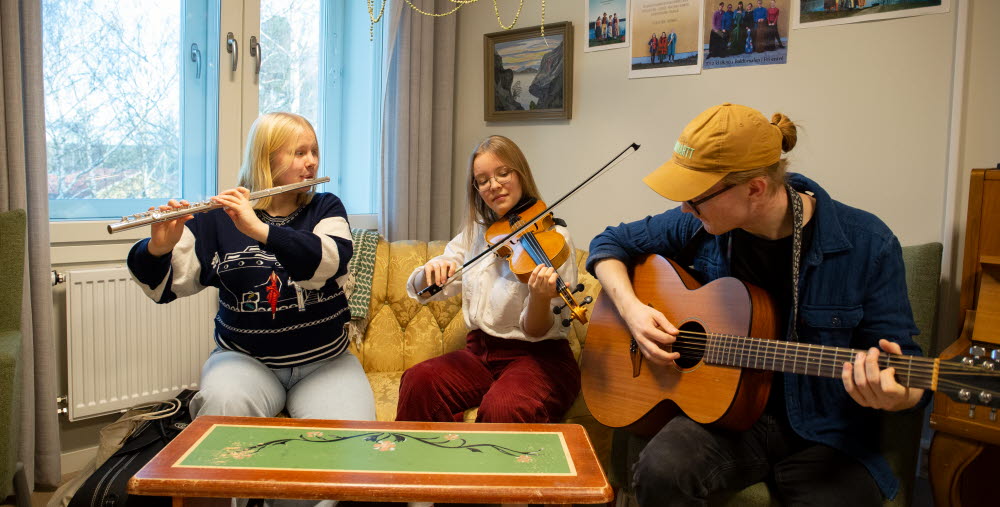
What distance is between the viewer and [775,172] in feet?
4.47

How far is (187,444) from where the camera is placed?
51.1 inches

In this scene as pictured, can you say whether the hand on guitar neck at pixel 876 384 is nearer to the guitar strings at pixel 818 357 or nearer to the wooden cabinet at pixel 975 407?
the guitar strings at pixel 818 357

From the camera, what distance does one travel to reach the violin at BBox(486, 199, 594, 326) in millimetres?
1717

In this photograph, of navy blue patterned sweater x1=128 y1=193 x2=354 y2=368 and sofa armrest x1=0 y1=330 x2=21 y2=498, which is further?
navy blue patterned sweater x1=128 y1=193 x2=354 y2=368

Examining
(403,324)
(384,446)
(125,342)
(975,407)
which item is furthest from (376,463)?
(125,342)

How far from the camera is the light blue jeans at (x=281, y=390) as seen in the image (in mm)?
1594

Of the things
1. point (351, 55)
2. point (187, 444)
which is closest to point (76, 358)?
point (187, 444)

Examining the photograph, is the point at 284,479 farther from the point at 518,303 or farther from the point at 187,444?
the point at 518,303

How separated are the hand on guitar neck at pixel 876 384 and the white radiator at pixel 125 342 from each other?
1945 mm

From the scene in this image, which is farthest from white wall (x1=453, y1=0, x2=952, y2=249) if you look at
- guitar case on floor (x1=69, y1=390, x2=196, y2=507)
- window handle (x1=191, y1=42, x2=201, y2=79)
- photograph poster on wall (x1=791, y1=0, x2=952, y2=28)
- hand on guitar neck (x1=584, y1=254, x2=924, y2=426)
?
guitar case on floor (x1=69, y1=390, x2=196, y2=507)

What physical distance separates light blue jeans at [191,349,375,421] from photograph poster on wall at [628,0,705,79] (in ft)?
4.69

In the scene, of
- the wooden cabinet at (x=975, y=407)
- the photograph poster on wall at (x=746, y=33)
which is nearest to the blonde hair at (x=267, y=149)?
the photograph poster on wall at (x=746, y=33)

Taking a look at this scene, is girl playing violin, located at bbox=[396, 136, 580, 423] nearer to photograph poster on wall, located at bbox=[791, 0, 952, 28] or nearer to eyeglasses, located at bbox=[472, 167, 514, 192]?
eyeglasses, located at bbox=[472, 167, 514, 192]

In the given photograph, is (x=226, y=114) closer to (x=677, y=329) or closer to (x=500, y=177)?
(x=500, y=177)
